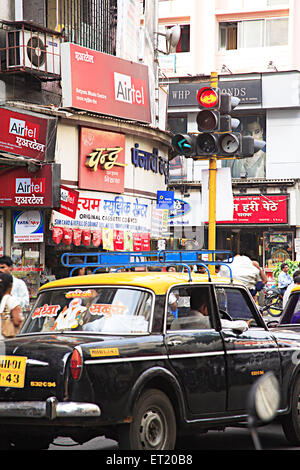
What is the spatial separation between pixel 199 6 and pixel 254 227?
10.6 m

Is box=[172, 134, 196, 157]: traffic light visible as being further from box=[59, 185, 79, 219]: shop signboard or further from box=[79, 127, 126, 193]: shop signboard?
box=[79, 127, 126, 193]: shop signboard

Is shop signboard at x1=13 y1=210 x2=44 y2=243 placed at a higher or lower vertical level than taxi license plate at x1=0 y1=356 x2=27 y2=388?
higher

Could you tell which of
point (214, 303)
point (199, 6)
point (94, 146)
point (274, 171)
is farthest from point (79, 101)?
point (199, 6)

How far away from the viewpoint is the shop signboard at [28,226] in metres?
18.7

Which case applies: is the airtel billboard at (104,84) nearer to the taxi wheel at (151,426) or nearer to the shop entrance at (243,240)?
the taxi wheel at (151,426)

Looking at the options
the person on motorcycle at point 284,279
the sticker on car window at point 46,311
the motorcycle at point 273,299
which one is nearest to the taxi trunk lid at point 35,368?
the sticker on car window at point 46,311

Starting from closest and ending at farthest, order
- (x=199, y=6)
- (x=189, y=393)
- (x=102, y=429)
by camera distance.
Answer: (x=102, y=429) < (x=189, y=393) < (x=199, y=6)

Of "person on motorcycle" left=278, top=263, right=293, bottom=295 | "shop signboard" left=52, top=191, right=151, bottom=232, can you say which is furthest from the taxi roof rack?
"person on motorcycle" left=278, top=263, right=293, bottom=295

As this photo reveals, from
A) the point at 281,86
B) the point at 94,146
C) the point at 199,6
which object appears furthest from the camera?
the point at 199,6

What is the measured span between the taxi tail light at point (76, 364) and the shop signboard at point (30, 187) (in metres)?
11.7

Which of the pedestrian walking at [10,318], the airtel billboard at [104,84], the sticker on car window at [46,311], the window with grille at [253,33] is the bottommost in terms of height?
the pedestrian walking at [10,318]

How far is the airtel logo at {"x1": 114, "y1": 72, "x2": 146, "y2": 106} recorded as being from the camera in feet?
70.5

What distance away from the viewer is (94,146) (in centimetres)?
2100

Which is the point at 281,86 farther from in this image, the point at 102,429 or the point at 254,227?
the point at 102,429
